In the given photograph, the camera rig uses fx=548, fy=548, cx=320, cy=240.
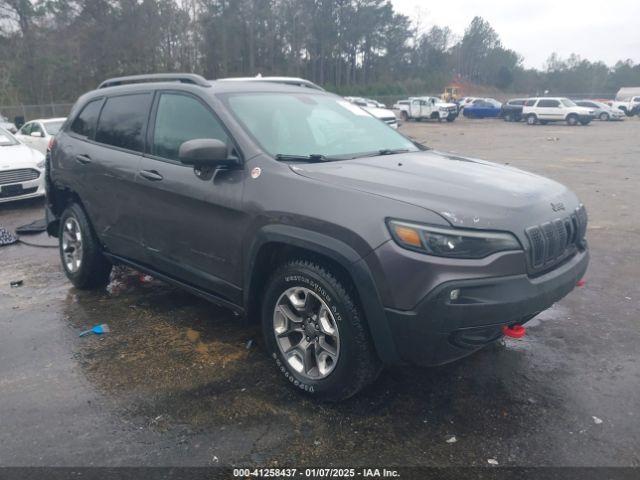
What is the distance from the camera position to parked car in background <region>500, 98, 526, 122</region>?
39.0 meters

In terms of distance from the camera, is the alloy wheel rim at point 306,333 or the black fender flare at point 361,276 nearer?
the black fender flare at point 361,276

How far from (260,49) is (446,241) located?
203ft

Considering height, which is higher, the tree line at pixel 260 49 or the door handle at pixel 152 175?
the tree line at pixel 260 49

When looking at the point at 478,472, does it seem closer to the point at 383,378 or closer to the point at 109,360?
the point at 383,378

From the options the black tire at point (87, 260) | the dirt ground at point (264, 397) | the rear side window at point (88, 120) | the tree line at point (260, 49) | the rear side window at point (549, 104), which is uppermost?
the tree line at point (260, 49)

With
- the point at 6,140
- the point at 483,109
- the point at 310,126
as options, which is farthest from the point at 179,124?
the point at 483,109

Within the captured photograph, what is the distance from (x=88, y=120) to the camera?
515 cm

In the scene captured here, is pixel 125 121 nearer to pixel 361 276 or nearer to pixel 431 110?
pixel 361 276

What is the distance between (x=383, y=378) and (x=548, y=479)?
119cm

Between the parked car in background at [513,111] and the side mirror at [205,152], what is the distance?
39112 millimetres

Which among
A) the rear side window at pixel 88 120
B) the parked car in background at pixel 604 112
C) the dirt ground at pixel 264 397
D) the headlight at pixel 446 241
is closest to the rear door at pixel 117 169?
the rear side window at pixel 88 120

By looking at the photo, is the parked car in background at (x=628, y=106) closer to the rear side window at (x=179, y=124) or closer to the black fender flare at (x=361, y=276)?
the rear side window at (x=179, y=124)

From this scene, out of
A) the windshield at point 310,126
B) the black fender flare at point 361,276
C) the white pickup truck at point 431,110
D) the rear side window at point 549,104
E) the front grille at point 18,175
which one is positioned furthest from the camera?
the white pickup truck at point 431,110

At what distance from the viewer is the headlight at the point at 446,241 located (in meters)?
2.71
